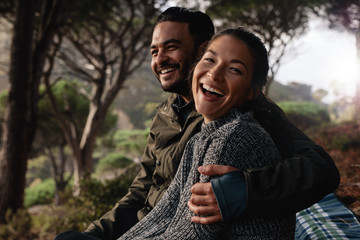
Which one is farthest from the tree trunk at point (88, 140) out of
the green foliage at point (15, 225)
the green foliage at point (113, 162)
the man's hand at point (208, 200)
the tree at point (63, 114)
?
the green foliage at point (113, 162)

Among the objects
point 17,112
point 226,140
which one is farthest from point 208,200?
point 17,112

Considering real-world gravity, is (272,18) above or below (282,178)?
above

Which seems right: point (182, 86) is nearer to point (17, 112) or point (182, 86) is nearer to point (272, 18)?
point (17, 112)

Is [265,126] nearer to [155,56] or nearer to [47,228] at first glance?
[155,56]

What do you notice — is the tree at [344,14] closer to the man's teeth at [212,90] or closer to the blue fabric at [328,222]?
the blue fabric at [328,222]

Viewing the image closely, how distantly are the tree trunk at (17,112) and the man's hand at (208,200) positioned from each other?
5.52 m

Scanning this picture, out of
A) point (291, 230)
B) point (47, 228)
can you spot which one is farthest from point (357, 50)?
point (291, 230)

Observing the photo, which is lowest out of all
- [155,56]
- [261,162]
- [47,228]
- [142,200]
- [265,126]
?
[47,228]

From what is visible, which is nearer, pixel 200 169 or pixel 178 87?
pixel 200 169

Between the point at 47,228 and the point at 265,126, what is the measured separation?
20.3 feet

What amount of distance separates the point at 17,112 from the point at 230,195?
18.6ft

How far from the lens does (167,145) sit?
205 centimetres

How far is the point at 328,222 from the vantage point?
7.31ft

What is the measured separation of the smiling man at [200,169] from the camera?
3.89ft
